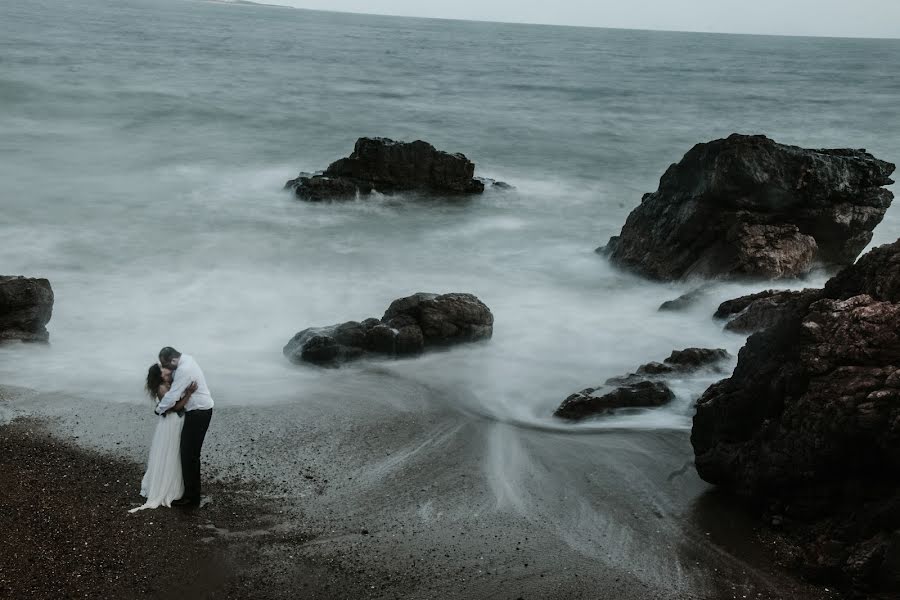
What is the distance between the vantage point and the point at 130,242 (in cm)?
2142

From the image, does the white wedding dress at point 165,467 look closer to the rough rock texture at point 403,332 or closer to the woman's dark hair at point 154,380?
the woman's dark hair at point 154,380

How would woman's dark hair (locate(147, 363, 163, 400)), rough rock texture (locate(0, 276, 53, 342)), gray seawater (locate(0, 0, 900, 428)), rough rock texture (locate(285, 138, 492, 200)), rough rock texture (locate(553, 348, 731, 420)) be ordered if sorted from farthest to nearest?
rough rock texture (locate(285, 138, 492, 200)) → gray seawater (locate(0, 0, 900, 428)) → rough rock texture (locate(0, 276, 53, 342)) → rough rock texture (locate(553, 348, 731, 420)) → woman's dark hair (locate(147, 363, 163, 400))

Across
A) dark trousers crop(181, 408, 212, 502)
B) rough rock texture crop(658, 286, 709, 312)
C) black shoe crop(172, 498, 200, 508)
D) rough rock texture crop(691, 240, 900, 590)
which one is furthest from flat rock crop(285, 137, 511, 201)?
rough rock texture crop(691, 240, 900, 590)

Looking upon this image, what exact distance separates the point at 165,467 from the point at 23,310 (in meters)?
6.10

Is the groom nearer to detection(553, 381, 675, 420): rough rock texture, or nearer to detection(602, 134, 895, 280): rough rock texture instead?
detection(553, 381, 675, 420): rough rock texture

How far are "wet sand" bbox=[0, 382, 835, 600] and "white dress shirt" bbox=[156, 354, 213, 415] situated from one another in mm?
939

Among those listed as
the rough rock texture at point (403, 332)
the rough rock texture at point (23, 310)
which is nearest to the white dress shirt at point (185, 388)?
the rough rock texture at point (403, 332)

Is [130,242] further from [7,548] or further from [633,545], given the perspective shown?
[633,545]

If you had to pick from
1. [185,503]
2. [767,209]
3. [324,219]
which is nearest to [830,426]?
[185,503]

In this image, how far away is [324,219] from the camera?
79.3 feet

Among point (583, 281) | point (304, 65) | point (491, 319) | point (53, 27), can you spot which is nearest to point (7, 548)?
point (491, 319)

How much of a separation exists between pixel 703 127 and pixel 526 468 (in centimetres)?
3739

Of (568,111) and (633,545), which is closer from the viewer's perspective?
(633,545)

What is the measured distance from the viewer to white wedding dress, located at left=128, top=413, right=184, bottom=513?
8.56 meters
